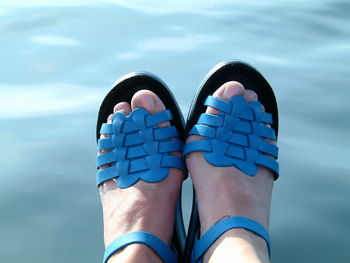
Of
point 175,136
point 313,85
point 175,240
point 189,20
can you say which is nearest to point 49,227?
point 175,240

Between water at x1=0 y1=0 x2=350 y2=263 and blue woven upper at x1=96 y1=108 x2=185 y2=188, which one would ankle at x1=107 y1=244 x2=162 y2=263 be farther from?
blue woven upper at x1=96 y1=108 x2=185 y2=188

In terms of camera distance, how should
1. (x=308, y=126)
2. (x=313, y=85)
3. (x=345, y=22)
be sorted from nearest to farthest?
(x=308, y=126) → (x=313, y=85) → (x=345, y=22)

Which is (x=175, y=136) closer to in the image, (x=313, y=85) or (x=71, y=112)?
(x=71, y=112)

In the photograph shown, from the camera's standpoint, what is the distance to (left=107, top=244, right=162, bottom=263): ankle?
→ 123 cm

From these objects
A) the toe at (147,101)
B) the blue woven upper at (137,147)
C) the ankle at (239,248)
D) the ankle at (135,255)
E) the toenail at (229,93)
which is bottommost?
the ankle at (135,255)

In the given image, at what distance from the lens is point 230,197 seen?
1.41 meters

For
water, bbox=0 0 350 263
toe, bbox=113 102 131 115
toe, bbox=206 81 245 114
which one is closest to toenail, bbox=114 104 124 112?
toe, bbox=113 102 131 115

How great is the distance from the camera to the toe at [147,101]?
1604mm

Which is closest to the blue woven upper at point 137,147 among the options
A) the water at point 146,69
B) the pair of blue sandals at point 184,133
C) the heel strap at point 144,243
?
the pair of blue sandals at point 184,133

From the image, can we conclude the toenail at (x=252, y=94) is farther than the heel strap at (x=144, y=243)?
Yes

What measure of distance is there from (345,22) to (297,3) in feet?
0.98

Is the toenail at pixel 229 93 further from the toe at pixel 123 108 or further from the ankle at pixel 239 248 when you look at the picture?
the ankle at pixel 239 248

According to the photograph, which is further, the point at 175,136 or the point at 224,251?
the point at 175,136

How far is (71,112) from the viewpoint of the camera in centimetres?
184
